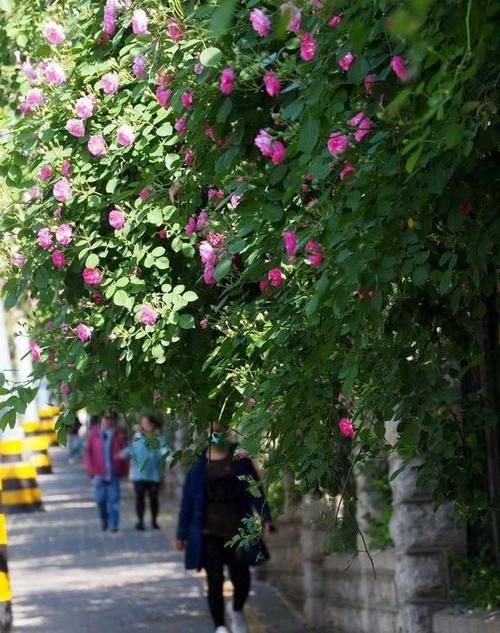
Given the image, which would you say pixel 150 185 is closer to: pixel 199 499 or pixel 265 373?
pixel 265 373

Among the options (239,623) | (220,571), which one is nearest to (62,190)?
(220,571)

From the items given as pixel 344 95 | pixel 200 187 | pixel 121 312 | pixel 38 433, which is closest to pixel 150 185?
pixel 200 187

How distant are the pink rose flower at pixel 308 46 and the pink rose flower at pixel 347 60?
159 millimetres

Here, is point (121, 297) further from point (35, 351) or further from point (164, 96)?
point (164, 96)

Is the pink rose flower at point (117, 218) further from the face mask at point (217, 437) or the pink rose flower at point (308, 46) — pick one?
the pink rose flower at point (308, 46)

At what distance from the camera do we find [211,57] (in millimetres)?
5566

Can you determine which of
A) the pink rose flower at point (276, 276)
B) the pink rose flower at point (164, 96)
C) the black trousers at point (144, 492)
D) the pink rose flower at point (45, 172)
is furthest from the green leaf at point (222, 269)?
the black trousers at point (144, 492)

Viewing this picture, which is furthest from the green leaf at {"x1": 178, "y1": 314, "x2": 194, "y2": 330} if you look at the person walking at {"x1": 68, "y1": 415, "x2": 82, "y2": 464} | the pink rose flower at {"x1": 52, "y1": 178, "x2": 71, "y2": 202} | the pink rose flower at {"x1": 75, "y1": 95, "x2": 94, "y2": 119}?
the person walking at {"x1": 68, "y1": 415, "x2": 82, "y2": 464}

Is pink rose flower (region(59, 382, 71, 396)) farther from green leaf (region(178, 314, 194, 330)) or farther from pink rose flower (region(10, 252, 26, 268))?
green leaf (region(178, 314, 194, 330))

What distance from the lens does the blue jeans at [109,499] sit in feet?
75.2

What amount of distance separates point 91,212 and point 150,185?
522 millimetres

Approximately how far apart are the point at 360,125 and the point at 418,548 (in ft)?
19.9

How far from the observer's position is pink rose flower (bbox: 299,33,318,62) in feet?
17.1

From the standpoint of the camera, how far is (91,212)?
7699 mm
